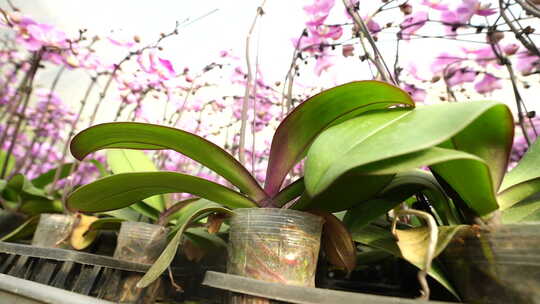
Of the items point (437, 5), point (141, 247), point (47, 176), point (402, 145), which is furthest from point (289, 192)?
point (47, 176)

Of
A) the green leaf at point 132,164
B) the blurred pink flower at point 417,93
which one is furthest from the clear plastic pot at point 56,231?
the blurred pink flower at point 417,93

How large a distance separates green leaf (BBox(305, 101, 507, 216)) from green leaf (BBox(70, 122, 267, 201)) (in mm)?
162

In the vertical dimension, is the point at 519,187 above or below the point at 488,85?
below

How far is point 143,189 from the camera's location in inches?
22.3

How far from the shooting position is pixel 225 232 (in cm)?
79

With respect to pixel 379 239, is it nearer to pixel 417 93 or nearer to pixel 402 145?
pixel 402 145

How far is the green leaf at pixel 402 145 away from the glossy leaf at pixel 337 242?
14cm

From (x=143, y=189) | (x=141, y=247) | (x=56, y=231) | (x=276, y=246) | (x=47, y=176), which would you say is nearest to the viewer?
(x=276, y=246)

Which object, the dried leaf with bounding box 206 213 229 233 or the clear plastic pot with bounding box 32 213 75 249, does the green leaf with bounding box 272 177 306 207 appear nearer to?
the dried leaf with bounding box 206 213 229 233

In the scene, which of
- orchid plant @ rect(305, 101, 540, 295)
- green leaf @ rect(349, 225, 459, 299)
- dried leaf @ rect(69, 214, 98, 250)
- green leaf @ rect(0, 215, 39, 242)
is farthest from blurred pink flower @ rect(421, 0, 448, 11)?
green leaf @ rect(0, 215, 39, 242)

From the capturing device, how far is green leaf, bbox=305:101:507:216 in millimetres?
339

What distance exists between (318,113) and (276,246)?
20cm

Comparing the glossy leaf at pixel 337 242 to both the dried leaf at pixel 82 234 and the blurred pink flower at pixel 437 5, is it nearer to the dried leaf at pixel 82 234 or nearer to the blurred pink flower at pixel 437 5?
the dried leaf at pixel 82 234

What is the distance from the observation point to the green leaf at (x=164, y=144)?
0.50m
